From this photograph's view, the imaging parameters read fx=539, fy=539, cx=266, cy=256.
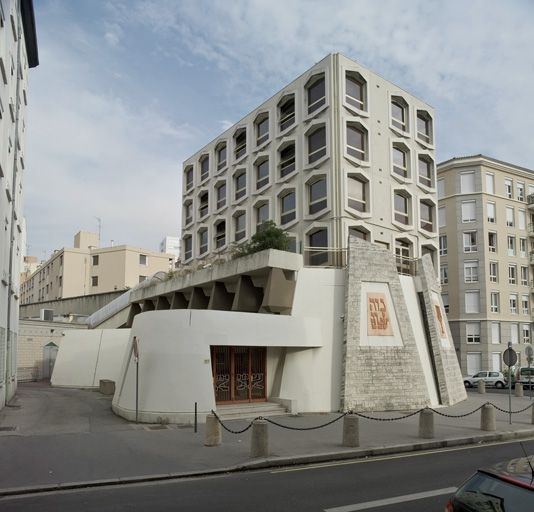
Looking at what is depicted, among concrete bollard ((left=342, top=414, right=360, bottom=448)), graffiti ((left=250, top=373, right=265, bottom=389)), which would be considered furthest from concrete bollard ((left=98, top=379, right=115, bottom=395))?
concrete bollard ((left=342, top=414, right=360, bottom=448))

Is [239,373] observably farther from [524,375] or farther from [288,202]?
[524,375]

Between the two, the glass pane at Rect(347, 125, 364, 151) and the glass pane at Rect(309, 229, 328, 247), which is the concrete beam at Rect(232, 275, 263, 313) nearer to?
the glass pane at Rect(309, 229, 328, 247)

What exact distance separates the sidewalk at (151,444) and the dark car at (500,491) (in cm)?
684

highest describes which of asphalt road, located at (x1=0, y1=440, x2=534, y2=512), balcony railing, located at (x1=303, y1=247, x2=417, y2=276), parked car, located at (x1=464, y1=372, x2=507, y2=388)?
balcony railing, located at (x1=303, y1=247, x2=417, y2=276)

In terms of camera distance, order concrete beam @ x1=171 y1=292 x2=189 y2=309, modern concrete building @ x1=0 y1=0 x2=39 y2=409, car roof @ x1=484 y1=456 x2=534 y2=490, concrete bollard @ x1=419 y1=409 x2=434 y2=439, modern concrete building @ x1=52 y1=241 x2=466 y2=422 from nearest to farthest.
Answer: car roof @ x1=484 y1=456 x2=534 y2=490
concrete bollard @ x1=419 y1=409 x2=434 y2=439
modern concrete building @ x1=52 y1=241 x2=466 y2=422
modern concrete building @ x1=0 y1=0 x2=39 y2=409
concrete beam @ x1=171 y1=292 x2=189 y2=309

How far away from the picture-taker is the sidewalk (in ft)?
32.9

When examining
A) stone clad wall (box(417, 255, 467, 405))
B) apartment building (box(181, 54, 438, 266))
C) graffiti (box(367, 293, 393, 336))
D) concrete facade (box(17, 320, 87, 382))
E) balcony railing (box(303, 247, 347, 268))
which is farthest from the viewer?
concrete facade (box(17, 320, 87, 382))

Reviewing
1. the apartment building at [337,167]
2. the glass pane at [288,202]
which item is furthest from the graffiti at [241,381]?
the glass pane at [288,202]

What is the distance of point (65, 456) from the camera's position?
11.4 meters

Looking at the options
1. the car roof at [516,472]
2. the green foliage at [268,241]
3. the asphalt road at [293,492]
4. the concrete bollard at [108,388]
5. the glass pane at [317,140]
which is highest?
the glass pane at [317,140]

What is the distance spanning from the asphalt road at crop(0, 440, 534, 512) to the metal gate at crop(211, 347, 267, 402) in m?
8.09

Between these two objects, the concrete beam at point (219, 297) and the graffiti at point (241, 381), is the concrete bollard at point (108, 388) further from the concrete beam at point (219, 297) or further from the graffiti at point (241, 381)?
the graffiti at point (241, 381)

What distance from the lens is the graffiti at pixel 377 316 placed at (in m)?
21.2

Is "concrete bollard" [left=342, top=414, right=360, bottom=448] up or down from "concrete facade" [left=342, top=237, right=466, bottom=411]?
down
